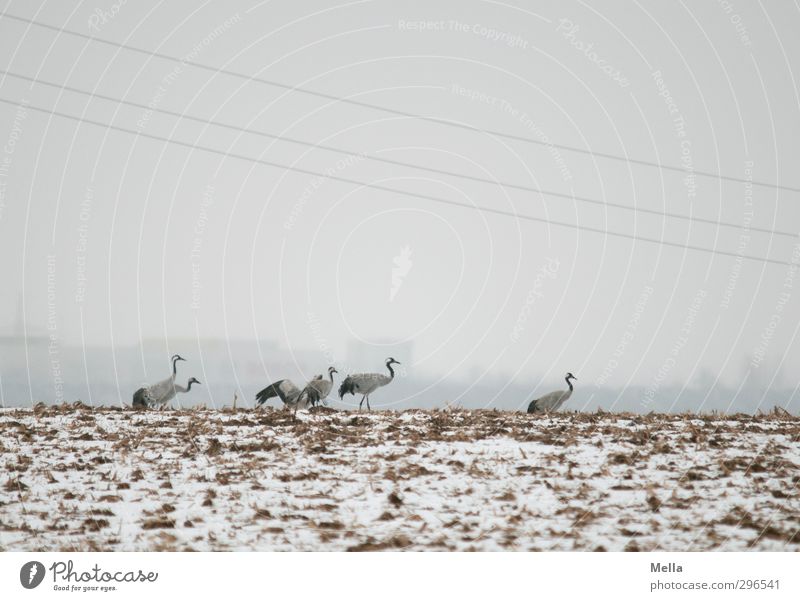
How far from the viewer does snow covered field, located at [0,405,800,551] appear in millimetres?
9992

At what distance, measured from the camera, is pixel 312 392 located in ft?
68.2

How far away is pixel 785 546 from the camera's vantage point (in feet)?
32.7

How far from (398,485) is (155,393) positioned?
497 inches

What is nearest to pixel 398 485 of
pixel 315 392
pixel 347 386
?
pixel 315 392

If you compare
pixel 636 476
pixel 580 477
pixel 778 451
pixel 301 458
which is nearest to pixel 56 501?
pixel 301 458

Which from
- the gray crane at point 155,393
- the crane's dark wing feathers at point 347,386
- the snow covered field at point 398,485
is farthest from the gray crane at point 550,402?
the gray crane at point 155,393

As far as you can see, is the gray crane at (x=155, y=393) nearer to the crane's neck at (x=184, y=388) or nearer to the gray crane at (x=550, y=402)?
the crane's neck at (x=184, y=388)

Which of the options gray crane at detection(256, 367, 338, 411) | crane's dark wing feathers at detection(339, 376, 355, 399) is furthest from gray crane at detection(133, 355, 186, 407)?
crane's dark wing feathers at detection(339, 376, 355, 399)

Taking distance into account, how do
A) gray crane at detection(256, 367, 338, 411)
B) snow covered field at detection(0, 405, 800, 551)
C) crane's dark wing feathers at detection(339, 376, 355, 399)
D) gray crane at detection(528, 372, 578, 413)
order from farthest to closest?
1. crane's dark wing feathers at detection(339, 376, 355, 399)
2. gray crane at detection(256, 367, 338, 411)
3. gray crane at detection(528, 372, 578, 413)
4. snow covered field at detection(0, 405, 800, 551)

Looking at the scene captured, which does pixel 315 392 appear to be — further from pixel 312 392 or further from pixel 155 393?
pixel 155 393

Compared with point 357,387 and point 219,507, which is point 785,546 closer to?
point 219,507

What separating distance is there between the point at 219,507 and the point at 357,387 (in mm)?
12111

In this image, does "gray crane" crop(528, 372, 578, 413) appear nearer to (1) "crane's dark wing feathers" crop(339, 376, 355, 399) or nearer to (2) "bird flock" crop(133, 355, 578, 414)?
(2) "bird flock" crop(133, 355, 578, 414)

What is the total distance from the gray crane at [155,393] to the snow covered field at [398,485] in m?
5.54
